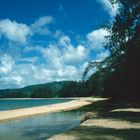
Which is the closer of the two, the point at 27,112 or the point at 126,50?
the point at 126,50

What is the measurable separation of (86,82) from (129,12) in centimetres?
1594

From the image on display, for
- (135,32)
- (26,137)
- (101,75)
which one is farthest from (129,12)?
(101,75)

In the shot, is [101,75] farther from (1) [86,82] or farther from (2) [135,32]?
(2) [135,32]

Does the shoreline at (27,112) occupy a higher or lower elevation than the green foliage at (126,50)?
lower

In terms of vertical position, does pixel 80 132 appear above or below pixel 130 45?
below

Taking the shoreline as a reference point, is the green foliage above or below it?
above

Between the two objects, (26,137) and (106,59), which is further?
(106,59)

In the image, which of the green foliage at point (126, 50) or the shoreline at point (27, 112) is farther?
the shoreline at point (27, 112)

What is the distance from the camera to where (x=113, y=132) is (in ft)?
58.0

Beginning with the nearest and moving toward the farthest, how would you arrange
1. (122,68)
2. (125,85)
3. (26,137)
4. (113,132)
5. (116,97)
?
(113,132), (26,137), (122,68), (125,85), (116,97)

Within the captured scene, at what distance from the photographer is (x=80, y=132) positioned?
709 inches

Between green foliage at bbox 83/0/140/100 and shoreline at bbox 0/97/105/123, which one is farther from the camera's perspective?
shoreline at bbox 0/97/105/123

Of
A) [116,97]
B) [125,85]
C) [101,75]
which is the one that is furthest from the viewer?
[116,97]

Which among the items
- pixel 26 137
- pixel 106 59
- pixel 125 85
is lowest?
pixel 26 137
